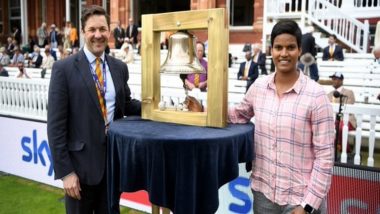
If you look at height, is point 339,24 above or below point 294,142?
above

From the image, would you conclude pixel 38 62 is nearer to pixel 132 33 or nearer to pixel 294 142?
pixel 132 33

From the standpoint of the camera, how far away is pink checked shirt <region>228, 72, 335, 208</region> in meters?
2.03

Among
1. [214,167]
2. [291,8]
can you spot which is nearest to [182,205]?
[214,167]

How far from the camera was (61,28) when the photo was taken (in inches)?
941

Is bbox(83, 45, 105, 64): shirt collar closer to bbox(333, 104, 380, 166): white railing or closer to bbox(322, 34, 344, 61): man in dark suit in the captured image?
bbox(333, 104, 380, 166): white railing

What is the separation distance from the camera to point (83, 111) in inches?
95.8

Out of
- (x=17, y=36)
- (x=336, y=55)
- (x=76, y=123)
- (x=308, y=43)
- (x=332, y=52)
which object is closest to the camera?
(x=76, y=123)

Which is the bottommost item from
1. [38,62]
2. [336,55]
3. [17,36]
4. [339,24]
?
[38,62]

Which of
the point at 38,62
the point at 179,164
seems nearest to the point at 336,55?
the point at 179,164

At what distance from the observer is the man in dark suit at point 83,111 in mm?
2385

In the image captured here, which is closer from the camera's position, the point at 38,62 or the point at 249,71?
the point at 249,71

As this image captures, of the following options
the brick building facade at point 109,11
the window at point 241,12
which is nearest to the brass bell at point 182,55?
the brick building facade at point 109,11

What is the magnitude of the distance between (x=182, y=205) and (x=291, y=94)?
2.71ft

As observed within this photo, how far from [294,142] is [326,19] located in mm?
12640
